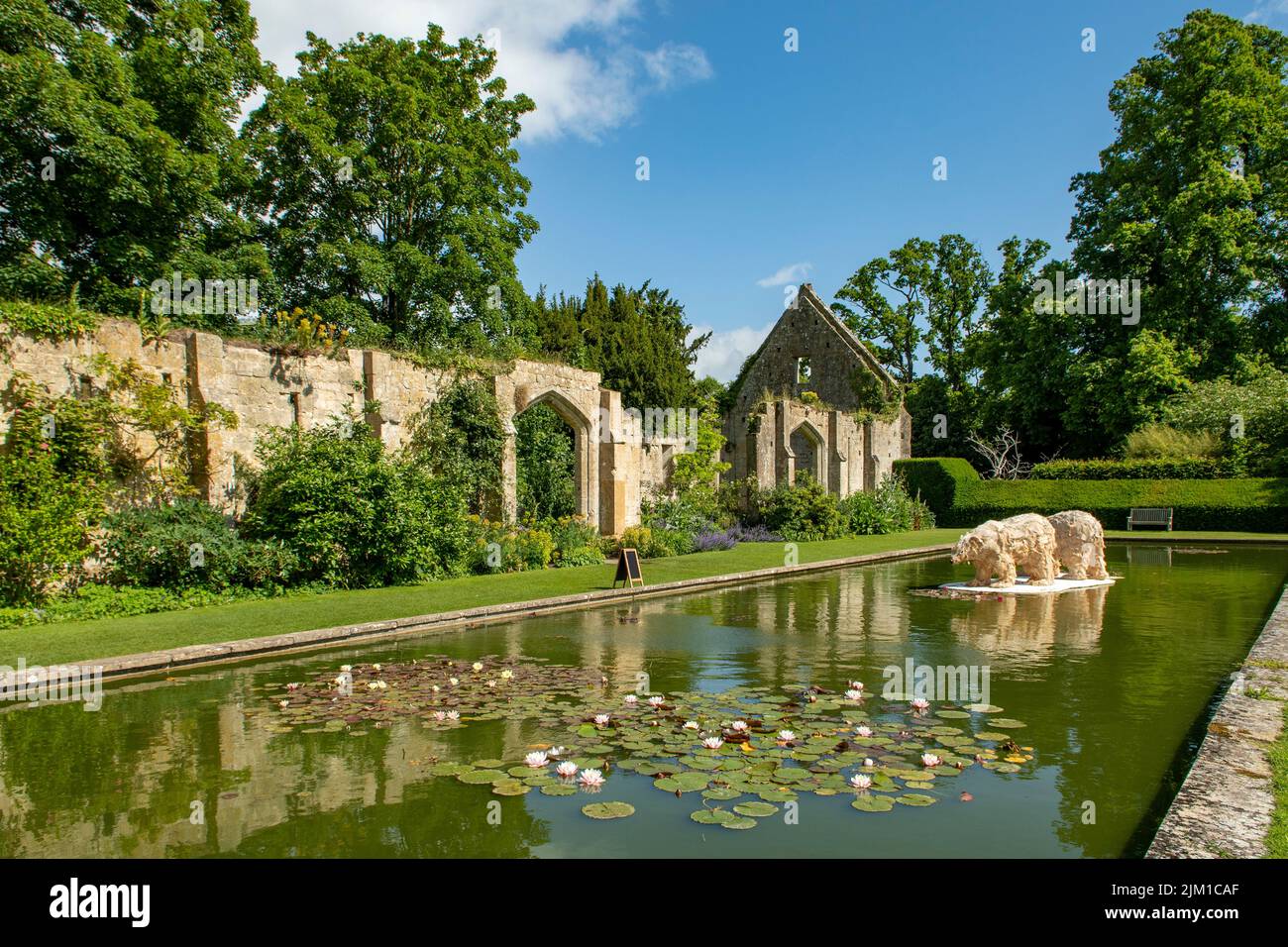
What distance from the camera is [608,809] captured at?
167 inches

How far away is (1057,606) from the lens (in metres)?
11.6

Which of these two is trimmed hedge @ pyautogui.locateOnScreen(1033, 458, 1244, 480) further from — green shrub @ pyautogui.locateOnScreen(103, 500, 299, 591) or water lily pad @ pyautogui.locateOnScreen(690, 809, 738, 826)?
water lily pad @ pyautogui.locateOnScreen(690, 809, 738, 826)

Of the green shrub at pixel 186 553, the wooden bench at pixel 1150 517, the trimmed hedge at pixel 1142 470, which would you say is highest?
the trimmed hedge at pixel 1142 470

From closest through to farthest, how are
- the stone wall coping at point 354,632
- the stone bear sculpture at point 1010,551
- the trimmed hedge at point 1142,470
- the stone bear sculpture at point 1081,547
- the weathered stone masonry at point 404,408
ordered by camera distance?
the stone wall coping at point 354,632 < the weathered stone masonry at point 404,408 < the stone bear sculpture at point 1010,551 < the stone bear sculpture at point 1081,547 < the trimmed hedge at point 1142,470

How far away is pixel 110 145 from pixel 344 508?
34.8 ft

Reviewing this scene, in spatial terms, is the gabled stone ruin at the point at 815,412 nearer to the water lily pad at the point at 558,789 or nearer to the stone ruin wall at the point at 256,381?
the stone ruin wall at the point at 256,381

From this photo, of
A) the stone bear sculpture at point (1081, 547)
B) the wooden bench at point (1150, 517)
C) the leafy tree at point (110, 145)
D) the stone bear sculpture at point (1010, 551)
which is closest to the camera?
the stone bear sculpture at point (1010, 551)

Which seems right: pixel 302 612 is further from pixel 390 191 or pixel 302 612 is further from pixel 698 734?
pixel 390 191

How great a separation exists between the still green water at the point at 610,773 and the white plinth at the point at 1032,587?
276 centimetres

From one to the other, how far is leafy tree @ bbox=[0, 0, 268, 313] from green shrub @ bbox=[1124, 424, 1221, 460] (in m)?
29.0

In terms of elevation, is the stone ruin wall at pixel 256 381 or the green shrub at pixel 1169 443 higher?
the stone ruin wall at pixel 256 381

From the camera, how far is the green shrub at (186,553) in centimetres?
1082

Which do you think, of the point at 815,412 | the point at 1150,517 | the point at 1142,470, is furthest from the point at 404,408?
the point at 1142,470

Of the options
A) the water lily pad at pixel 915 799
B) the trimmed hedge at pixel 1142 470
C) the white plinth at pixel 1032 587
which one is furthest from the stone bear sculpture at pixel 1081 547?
the trimmed hedge at pixel 1142 470
